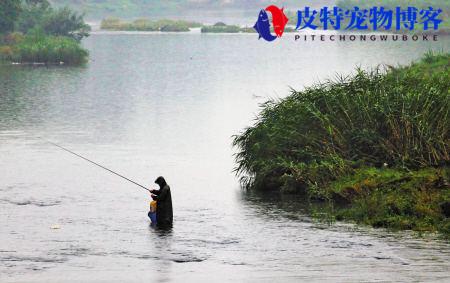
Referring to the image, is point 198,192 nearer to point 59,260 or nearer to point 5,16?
point 59,260

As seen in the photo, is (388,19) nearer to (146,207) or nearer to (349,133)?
(349,133)

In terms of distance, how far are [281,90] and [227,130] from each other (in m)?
29.2

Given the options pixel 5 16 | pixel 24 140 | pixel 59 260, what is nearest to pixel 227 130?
pixel 24 140

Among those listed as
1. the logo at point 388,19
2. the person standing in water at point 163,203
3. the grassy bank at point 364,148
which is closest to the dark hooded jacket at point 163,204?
the person standing in water at point 163,203

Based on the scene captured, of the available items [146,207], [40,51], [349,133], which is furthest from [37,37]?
[349,133]

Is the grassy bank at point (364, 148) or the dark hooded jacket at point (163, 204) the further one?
the grassy bank at point (364, 148)

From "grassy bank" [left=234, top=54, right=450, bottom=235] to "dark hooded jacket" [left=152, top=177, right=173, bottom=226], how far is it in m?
5.81

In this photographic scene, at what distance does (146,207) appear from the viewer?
4228 cm

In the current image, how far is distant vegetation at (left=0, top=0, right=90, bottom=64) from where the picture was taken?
115 meters

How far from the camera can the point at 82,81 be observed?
104500 millimetres

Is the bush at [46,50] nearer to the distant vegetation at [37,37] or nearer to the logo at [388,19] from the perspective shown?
the distant vegetation at [37,37]

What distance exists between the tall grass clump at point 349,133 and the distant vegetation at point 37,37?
72882 millimetres

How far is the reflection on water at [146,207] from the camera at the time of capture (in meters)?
31.9

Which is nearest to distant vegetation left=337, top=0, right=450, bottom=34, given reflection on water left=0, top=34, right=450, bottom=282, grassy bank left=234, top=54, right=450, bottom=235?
reflection on water left=0, top=34, right=450, bottom=282
